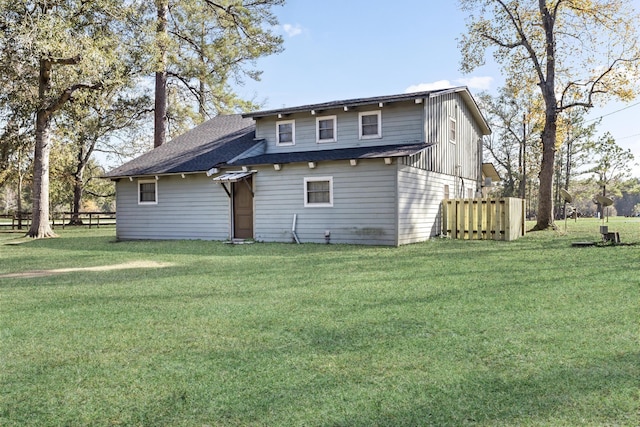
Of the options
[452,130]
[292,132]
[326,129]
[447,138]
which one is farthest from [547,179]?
[292,132]

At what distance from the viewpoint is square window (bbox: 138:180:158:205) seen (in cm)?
1791

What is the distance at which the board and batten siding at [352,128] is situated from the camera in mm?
14977

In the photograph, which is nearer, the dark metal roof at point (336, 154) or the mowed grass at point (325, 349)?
the mowed grass at point (325, 349)

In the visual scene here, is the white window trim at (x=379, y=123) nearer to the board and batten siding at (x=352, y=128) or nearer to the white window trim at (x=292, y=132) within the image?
the board and batten siding at (x=352, y=128)

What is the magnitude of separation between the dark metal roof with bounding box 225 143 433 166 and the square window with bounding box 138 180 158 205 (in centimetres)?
414

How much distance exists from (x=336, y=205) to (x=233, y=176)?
11.9 ft

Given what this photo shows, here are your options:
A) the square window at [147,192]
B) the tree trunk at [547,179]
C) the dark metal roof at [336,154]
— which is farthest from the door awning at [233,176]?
the tree trunk at [547,179]

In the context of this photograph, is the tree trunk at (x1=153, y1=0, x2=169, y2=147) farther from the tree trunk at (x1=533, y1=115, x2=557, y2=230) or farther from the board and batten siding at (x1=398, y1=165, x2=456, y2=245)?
the tree trunk at (x1=533, y1=115, x2=557, y2=230)

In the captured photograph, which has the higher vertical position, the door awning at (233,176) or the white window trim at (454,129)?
the white window trim at (454,129)

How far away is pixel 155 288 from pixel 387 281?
11.4 feet

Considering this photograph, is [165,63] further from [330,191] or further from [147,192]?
[330,191]

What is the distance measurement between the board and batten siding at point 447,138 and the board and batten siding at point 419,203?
24.1 inches

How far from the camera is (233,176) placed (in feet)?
50.1

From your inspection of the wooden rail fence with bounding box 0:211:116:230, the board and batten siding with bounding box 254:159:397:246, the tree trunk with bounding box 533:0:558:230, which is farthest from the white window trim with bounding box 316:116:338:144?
the wooden rail fence with bounding box 0:211:116:230
